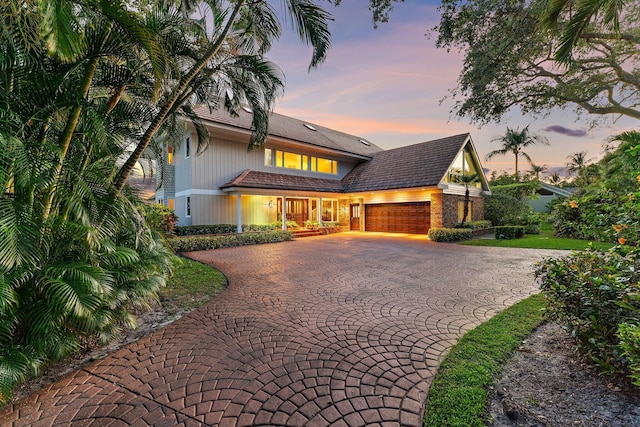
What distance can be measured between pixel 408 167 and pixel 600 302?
15.7 m

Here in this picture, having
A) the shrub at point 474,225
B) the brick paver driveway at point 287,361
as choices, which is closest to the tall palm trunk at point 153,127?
the brick paver driveway at point 287,361

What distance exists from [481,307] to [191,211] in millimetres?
13543

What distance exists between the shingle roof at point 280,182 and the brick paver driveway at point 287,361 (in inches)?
370

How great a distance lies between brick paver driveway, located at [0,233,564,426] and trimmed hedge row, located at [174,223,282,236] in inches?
348

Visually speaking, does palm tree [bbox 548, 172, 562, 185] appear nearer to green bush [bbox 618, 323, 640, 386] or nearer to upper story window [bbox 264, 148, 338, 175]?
upper story window [bbox 264, 148, 338, 175]

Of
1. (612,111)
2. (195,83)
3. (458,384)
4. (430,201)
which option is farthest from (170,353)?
(612,111)

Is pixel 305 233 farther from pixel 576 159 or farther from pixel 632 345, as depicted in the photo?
pixel 576 159

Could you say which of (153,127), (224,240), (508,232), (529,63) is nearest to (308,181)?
(224,240)

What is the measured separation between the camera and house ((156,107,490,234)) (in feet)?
47.3

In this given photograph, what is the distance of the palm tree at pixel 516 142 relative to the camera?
29281 millimetres

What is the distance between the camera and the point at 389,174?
18.1m

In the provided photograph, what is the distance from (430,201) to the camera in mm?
16125

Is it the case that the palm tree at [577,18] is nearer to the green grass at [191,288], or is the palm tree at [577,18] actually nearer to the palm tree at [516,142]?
the green grass at [191,288]

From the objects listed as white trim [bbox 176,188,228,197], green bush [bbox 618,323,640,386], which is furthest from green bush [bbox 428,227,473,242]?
green bush [bbox 618,323,640,386]
